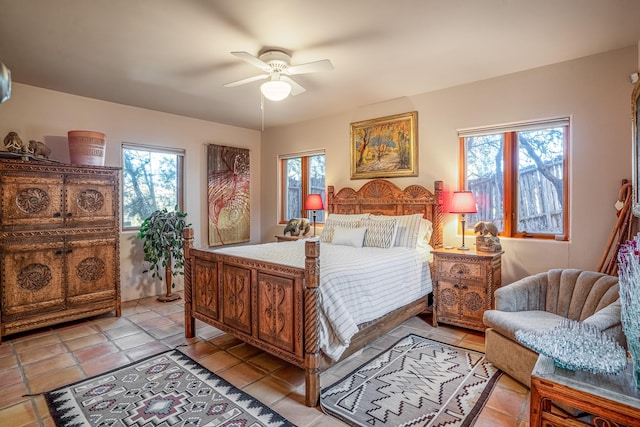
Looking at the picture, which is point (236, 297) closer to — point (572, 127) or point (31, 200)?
point (31, 200)

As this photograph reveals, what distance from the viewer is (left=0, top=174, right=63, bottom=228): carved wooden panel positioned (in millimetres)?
3105

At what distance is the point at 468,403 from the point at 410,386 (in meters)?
0.38

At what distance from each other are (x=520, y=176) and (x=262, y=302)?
2980 mm

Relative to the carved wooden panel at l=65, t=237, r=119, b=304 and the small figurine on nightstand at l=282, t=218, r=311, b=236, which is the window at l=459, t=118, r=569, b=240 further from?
the carved wooden panel at l=65, t=237, r=119, b=304

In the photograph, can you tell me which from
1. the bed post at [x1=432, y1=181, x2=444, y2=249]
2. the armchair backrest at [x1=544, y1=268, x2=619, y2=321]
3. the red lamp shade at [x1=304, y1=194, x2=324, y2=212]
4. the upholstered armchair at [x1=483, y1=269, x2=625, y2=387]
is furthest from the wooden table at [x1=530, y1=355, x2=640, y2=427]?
the red lamp shade at [x1=304, y1=194, x2=324, y2=212]

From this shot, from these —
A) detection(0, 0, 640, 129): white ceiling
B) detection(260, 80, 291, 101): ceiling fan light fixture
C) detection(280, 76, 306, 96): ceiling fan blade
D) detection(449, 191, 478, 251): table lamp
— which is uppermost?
detection(0, 0, 640, 129): white ceiling

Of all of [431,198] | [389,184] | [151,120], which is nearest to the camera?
[431,198]

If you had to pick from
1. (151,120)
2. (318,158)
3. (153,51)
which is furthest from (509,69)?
(151,120)

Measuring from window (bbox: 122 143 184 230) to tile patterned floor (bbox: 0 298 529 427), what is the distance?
1.44 m

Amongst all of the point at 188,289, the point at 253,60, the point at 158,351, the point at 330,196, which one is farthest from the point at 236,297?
the point at 330,196

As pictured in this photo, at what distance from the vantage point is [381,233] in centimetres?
376

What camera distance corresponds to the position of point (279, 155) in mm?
5754

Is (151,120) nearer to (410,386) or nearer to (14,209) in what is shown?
(14,209)

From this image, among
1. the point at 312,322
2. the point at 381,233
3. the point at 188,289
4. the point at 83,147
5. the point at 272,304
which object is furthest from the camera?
the point at 381,233
